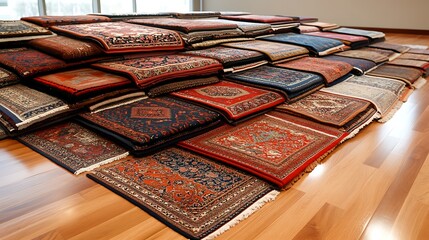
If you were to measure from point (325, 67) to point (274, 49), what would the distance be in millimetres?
406

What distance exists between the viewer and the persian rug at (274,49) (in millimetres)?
2510

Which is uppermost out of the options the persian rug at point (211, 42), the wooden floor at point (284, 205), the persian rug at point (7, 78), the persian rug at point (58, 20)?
the persian rug at point (58, 20)

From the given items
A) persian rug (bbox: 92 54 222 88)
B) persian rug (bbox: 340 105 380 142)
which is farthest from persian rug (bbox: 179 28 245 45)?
persian rug (bbox: 340 105 380 142)

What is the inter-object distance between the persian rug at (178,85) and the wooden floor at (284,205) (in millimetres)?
671

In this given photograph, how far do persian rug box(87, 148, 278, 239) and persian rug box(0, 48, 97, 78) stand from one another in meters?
0.87

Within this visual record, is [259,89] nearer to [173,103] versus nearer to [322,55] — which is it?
[173,103]

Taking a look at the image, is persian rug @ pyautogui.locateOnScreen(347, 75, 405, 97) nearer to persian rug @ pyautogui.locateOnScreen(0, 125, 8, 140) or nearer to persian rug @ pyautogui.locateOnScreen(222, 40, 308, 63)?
persian rug @ pyautogui.locateOnScreen(222, 40, 308, 63)

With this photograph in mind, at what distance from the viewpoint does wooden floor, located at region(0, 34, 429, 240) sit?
0.94 metres

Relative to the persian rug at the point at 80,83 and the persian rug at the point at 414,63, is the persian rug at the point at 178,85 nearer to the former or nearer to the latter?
the persian rug at the point at 80,83

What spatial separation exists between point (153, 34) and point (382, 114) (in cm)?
142

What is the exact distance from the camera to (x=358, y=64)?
271cm

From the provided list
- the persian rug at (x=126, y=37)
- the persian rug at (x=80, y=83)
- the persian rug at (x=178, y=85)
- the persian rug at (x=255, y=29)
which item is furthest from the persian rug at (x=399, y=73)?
the persian rug at (x=80, y=83)

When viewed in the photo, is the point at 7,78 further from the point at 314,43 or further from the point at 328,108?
the point at 314,43

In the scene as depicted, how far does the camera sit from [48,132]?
151 cm
